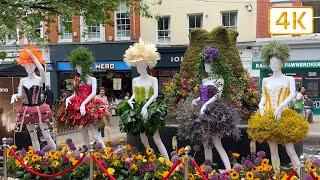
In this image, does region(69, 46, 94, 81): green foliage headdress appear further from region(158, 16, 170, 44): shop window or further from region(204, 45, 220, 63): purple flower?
region(158, 16, 170, 44): shop window

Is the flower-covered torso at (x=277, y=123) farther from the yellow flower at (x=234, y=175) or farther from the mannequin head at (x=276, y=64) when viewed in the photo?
the yellow flower at (x=234, y=175)

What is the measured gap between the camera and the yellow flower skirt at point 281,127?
7.02 m

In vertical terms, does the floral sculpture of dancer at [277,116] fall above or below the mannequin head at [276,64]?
below

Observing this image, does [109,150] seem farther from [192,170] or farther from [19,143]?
[19,143]

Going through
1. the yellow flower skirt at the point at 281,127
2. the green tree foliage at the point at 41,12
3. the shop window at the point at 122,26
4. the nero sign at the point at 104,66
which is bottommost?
the yellow flower skirt at the point at 281,127

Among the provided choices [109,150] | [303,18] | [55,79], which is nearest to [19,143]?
[109,150]

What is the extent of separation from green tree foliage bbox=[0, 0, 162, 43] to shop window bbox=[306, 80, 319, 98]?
43.8 ft

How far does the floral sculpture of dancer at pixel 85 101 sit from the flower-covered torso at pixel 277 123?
106 inches

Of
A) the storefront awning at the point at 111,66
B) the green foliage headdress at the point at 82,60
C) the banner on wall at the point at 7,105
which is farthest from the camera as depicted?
the storefront awning at the point at 111,66

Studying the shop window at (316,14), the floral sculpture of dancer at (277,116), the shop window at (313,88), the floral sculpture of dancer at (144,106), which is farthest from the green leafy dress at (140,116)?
the shop window at (316,14)

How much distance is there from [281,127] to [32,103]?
14.0 ft

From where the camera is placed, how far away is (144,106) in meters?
7.98

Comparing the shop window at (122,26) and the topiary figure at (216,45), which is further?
the shop window at (122,26)

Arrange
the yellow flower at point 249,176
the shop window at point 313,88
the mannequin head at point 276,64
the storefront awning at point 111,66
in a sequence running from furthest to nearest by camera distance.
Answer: the storefront awning at point 111,66 < the shop window at point 313,88 < the mannequin head at point 276,64 < the yellow flower at point 249,176
